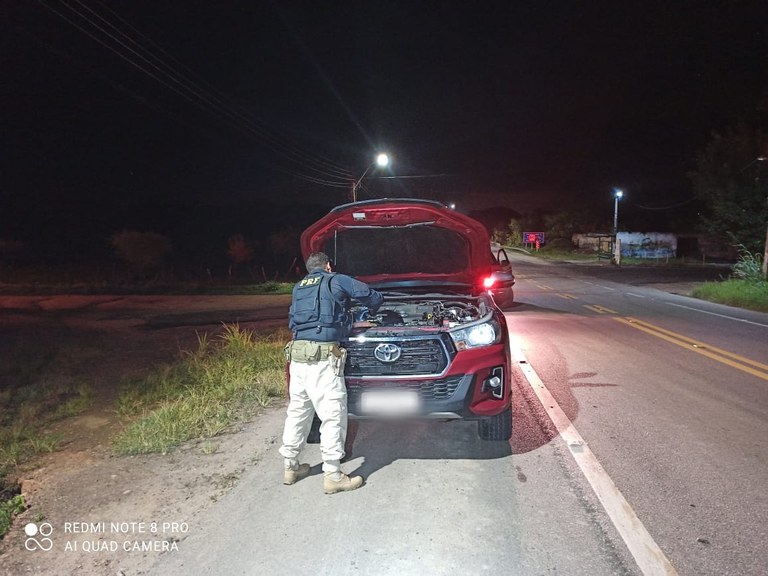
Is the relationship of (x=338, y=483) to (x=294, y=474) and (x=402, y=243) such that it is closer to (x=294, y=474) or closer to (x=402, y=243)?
(x=294, y=474)

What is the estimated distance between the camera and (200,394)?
6457 millimetres

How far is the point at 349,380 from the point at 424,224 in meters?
2.15

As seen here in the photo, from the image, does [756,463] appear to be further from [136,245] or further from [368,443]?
[136,245]

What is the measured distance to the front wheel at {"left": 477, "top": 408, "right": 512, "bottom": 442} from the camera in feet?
15.3

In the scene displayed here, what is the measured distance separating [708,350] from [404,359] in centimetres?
700

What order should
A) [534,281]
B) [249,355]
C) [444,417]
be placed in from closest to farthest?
[444,417] < [249,355] < [534,281]

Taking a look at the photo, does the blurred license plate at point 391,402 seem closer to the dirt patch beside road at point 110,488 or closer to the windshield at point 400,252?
the dirt patch beside road at point 110,488

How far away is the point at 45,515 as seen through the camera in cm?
363

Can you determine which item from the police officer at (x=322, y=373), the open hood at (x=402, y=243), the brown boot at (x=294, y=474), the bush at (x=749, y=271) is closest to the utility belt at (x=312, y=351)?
the police officer at (x=322, y=373)

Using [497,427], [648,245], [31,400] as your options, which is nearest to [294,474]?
[497,427]

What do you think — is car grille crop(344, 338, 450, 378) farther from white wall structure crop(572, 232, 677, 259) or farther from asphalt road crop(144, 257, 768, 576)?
white wall structure crop(572, 232, 677, 259)

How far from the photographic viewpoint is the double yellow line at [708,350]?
25.1ft

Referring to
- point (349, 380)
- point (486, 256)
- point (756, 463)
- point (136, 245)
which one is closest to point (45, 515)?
point (349, 380)

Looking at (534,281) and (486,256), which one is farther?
(534,281)
